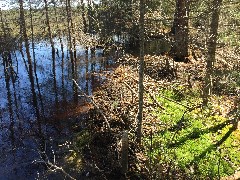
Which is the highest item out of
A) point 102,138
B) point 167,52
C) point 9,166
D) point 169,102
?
point 167,52

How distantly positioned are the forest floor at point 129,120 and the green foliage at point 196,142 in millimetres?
297

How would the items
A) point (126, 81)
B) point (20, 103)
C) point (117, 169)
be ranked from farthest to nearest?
point (20, 103), point (126, 81), point (117, 169)

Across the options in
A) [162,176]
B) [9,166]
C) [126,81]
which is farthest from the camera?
[126,81]

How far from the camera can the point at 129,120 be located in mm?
12984

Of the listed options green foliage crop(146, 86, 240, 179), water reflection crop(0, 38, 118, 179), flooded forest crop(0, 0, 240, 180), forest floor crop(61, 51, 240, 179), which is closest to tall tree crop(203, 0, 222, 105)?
flooded forest crop(0, 0, 240, 180)

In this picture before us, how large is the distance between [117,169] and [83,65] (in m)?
17.8

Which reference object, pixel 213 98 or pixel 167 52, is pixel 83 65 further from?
pixel 213 98

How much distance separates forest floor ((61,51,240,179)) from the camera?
10.9m

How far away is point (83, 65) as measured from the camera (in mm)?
27906

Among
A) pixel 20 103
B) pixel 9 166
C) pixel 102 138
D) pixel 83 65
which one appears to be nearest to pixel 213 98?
pixel 102 138

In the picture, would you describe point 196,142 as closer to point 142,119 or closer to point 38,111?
point 142,119

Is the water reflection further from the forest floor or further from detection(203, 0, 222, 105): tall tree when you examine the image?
detection(203, 0, 222, 105): tall tree

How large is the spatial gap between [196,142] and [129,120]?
296 centimetres

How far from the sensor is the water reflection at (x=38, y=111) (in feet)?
43.2
